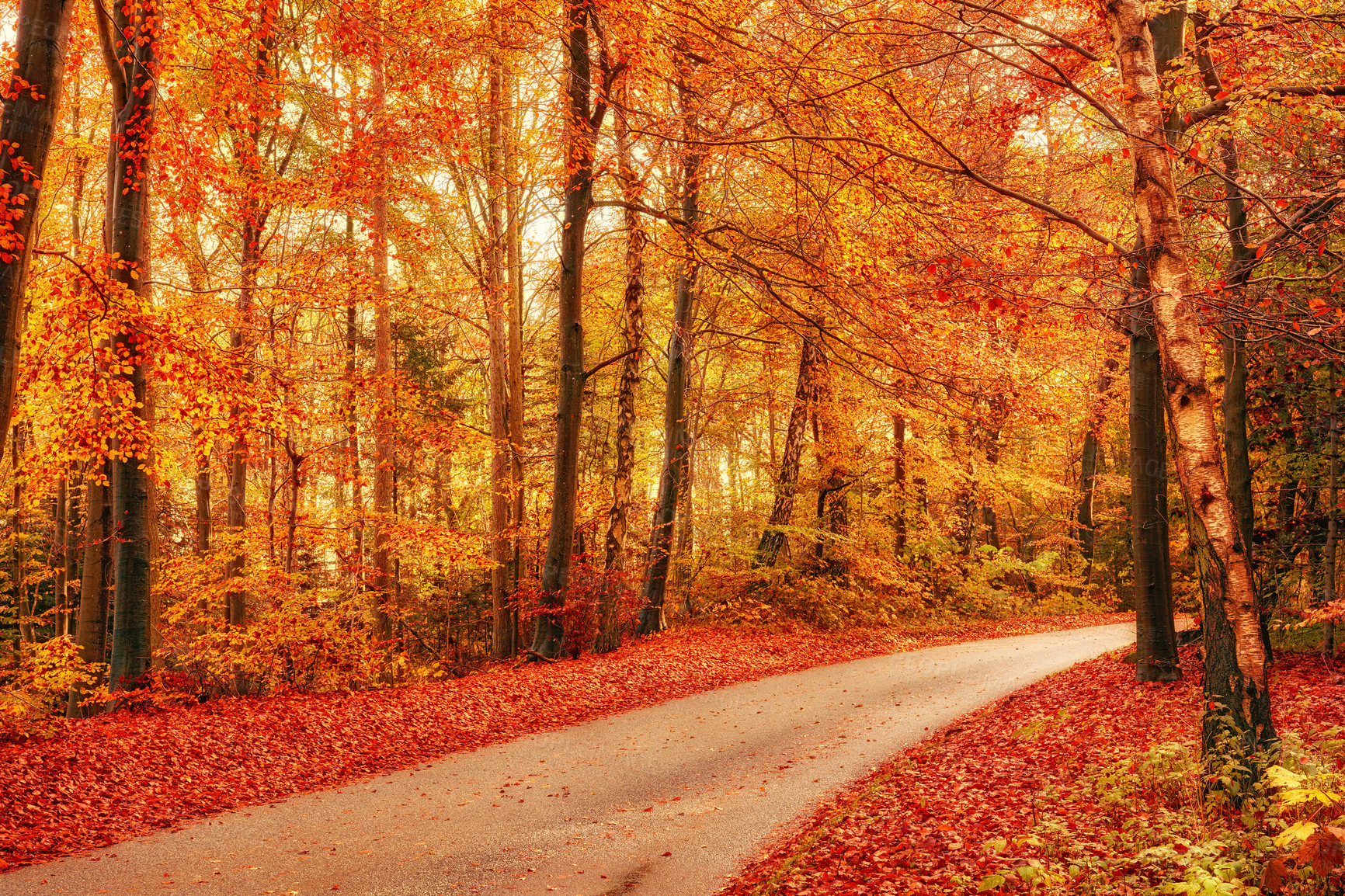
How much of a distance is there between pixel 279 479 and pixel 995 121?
2086 cm

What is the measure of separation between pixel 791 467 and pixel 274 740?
12.5 m

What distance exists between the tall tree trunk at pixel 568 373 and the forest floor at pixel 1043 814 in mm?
6543

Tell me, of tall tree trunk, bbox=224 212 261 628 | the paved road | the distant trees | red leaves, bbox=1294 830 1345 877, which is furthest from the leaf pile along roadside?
red leaves, bbox=1294 830 1345 877

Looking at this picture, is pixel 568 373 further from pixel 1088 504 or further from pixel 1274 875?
pixel 1088 504

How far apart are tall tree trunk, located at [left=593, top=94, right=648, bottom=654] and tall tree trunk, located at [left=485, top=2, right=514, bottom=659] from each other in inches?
94.9

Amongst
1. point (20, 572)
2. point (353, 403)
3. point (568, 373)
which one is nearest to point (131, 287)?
point (353, 403)

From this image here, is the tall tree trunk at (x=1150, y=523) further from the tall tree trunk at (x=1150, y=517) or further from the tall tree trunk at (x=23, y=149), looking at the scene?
the tall tree trunk at (x=23, y=149)

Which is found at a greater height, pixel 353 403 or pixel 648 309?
pixel 648 309

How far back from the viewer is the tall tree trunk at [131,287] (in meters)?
9.01

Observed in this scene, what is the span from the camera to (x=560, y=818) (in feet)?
21.2

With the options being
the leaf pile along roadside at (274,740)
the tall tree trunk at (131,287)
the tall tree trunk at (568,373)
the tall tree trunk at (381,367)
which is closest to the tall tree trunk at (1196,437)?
the leaf pile along roadside at (274,740)

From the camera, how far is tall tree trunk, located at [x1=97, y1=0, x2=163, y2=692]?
9008mm

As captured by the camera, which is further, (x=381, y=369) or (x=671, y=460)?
(x=671, y=460)

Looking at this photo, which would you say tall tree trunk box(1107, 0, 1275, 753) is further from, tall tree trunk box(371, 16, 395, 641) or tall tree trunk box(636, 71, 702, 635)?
tall tree trunk box(371, 16, 395, 641)
